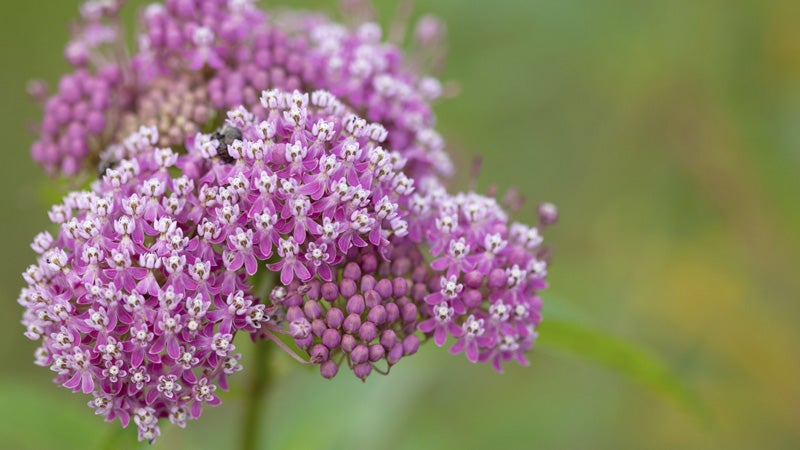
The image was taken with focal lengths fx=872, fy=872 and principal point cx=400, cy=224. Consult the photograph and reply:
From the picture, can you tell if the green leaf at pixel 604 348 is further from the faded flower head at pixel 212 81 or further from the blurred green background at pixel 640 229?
the blurred green background at pixel 640 229

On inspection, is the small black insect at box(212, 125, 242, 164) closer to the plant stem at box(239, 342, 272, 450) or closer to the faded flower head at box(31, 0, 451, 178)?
the faded flower head at box(31, 0, 451, 178)

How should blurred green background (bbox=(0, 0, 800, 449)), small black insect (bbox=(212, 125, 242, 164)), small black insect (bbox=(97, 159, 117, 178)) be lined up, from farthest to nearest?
blurred green background (bbox=(0, 0, 800, 449)), small black insect (bbox=(97, 159, 117, 178)), small black insect (bbox=(212, 125, 242, 164))

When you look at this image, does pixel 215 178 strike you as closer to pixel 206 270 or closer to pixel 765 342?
pixel 206 270

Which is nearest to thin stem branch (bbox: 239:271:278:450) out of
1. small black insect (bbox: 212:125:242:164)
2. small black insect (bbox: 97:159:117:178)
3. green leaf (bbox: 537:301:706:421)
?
small black insect (bbox: 212:125:242:164)

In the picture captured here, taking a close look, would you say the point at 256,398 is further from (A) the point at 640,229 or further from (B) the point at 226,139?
(A) the point at 640,229

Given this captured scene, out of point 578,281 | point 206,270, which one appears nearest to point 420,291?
point 206,270

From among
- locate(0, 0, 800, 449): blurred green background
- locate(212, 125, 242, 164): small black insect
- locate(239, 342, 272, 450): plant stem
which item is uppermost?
locate(0, 0, 800, 449): blurred green background

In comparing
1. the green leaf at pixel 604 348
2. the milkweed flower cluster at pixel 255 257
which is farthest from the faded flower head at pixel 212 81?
the green leaf at pixel 604 348

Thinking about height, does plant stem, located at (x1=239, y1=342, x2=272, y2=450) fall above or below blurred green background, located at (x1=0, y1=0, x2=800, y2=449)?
below

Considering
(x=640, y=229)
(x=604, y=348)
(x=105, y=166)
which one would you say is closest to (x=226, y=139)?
(x=105, y=166)
